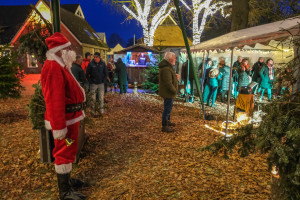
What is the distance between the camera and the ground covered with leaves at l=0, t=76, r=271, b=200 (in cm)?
365

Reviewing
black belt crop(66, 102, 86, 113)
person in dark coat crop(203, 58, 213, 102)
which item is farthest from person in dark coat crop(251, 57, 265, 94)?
black belt crop(66, 102, 86, 113)

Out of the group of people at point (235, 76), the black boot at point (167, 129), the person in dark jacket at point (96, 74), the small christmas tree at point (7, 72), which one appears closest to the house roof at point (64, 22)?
the group of people at point (235, 76)

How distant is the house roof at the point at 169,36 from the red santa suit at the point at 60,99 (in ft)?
68.1

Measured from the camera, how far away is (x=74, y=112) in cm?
334

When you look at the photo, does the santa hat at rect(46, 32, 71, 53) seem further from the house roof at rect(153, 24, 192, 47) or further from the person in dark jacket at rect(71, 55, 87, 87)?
the house roof at rect(153, 24, 192, 47)

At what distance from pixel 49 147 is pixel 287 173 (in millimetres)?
3906

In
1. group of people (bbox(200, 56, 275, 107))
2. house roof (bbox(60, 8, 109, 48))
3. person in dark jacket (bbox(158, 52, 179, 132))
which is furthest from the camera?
house roof (bbox(60, 8, 109, 48))

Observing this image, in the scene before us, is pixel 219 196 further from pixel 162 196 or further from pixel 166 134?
pixel 166 134

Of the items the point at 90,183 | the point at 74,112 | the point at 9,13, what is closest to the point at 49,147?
the point at 90,183

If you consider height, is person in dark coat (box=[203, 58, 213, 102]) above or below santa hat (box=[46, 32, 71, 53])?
below

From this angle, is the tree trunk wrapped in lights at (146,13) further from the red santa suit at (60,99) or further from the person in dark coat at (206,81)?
the red santa suit at (60,99)

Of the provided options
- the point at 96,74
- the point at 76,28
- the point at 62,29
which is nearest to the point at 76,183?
the point at 96,74

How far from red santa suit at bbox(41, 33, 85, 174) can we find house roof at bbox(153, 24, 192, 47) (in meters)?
20.8

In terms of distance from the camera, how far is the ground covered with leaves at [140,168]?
12.0ft
